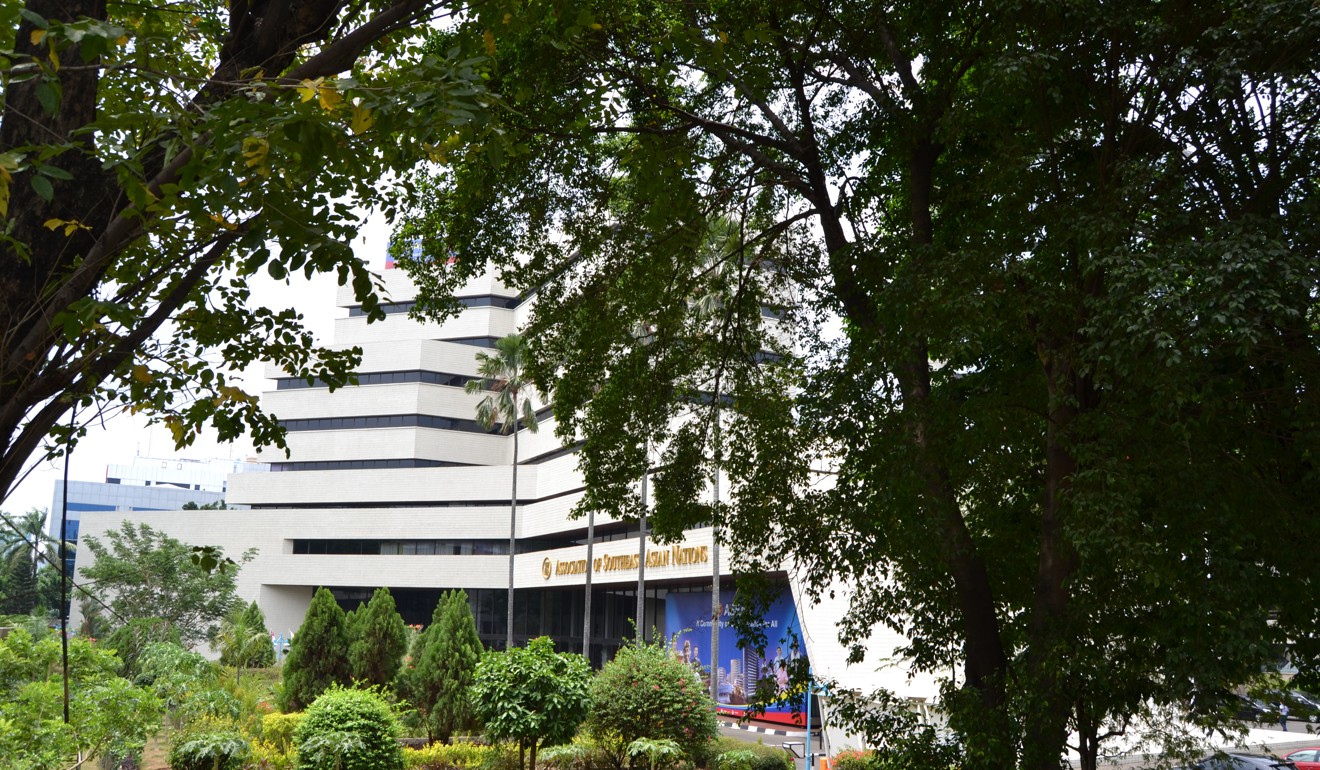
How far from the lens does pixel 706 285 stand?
1184 centimetres

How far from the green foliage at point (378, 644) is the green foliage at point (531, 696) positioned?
1043 cm

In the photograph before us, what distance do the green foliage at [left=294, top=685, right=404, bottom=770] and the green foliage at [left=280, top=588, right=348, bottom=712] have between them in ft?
30.3

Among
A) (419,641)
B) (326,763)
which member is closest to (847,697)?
(326,763)

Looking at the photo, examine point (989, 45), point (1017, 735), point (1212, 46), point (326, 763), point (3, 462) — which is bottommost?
point (326, 763)

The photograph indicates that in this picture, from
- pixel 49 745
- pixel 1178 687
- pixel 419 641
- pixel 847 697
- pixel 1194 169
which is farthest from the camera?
pixel 419 641

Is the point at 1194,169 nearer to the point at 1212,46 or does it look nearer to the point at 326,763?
the point at 1212,46

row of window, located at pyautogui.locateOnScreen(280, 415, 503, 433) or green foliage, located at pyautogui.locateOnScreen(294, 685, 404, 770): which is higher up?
row of window, located at pyautogui.locateOnScreen(280, 415, 503, 433)

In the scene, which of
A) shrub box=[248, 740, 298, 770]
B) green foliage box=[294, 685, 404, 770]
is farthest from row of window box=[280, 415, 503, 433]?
green foliage box=[294, 685, 404, 770]

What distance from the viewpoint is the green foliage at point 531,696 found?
1558 cm

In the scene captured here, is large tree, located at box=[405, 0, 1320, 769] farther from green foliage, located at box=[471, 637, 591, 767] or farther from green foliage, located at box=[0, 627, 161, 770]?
green foliage, located at box=[0, 627, 161, 770]

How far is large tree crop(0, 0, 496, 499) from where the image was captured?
3.39m

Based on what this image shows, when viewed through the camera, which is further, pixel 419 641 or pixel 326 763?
pixel 419 641

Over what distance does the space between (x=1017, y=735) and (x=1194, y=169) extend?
158 inches

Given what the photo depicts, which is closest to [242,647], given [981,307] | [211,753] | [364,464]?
[211,753]
